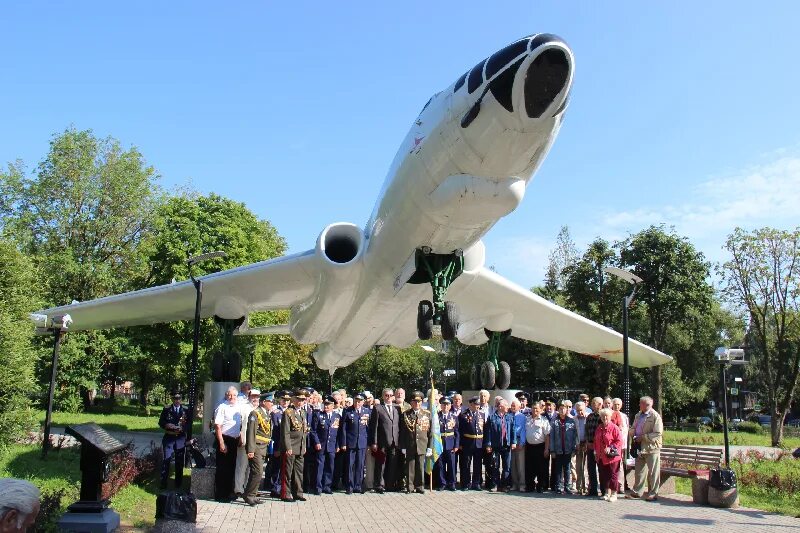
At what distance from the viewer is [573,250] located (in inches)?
1682

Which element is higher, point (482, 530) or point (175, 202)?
point (175, 202)

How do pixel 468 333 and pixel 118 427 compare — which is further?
pixel 118 427

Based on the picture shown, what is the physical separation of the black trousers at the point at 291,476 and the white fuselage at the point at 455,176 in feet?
9.22

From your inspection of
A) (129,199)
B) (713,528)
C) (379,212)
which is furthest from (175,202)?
(713,528)

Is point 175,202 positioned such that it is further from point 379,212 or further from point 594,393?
point 594,393

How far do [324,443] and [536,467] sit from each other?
3251 millimetres

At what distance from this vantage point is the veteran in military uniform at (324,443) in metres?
8.72

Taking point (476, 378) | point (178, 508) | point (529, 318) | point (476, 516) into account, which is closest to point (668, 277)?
point (529, 318)

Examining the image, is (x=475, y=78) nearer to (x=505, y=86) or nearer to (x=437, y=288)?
(x=505, y=86)

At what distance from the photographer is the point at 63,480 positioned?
8.58 m

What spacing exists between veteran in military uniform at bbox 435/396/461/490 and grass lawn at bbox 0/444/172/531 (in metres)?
4.01

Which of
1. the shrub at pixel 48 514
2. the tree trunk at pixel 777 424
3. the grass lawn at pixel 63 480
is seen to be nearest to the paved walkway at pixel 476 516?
the grass lawn at pixel 63 480

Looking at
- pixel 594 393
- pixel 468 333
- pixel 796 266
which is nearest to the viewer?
pixel 468 333

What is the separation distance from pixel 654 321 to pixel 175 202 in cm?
2343
